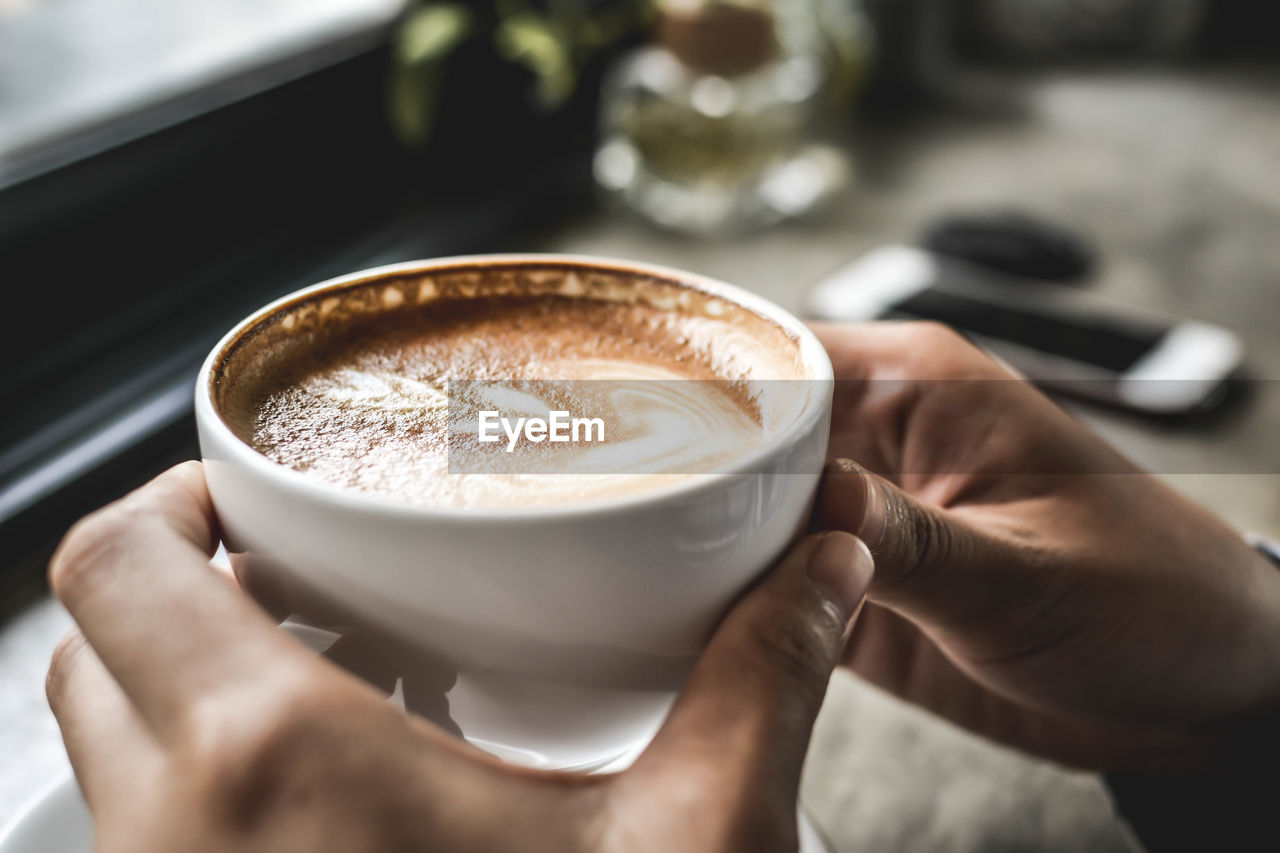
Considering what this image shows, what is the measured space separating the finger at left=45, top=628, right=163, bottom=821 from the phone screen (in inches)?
34.7

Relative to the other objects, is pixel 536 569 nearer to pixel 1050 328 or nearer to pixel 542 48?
pixel 1050 328

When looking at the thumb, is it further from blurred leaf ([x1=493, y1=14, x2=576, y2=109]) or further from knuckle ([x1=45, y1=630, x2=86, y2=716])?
blurred leaf ([x1=493, y1=14, x2=576, y2=109])

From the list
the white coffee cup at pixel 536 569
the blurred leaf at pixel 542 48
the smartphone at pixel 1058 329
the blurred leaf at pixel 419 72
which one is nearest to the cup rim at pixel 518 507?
the white coffee cup at pixel 536 569

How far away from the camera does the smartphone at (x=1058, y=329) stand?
38.0 inches

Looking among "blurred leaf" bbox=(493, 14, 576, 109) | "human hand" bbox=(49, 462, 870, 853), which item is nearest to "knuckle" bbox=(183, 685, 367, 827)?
"human hand" bbox=(49, 462, 870, 853)

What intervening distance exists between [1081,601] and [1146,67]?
2.15 m

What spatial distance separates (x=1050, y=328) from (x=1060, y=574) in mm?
567

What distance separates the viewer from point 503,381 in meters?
0.51

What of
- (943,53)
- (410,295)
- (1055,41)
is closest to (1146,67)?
(1055,41)

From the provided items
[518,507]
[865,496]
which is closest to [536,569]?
[518,507]

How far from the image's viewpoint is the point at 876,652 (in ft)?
2.36

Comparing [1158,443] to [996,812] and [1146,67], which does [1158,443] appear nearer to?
[996,812]

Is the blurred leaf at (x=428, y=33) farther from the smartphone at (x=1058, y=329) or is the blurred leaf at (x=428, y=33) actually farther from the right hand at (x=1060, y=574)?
the right hand at (x=1060, y=574)

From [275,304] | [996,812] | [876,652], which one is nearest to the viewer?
[275,304]
